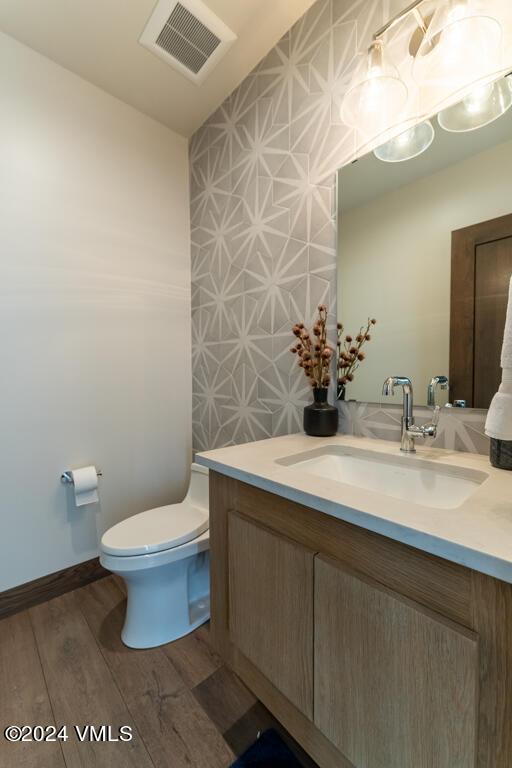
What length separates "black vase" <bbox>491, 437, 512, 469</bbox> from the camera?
79 cm

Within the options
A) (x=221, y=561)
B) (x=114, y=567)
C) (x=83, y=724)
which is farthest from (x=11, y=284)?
(x=83, y=724)

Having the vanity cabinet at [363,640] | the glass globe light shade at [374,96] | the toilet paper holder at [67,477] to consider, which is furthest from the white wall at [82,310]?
the glass globe light shade at [374,96]

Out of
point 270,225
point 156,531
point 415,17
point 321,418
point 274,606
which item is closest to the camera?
point 274,606

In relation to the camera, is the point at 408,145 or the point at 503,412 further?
the point at 408,145

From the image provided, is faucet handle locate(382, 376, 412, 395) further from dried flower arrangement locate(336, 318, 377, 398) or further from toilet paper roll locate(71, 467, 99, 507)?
toilet paper roll locate(71, 467, 99, 507)

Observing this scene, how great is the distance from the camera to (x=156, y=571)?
1.23m

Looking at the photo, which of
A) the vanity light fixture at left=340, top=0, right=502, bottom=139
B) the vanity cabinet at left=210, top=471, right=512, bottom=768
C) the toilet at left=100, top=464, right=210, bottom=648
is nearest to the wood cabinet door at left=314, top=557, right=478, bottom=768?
the vanity cabinet at left=210, top=471, right=512, bottom=768

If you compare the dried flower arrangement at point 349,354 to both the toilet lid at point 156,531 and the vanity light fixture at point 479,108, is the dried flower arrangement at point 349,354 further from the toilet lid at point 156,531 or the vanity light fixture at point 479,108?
the toilet lid at point 156,531

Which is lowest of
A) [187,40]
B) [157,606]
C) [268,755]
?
[268,755]

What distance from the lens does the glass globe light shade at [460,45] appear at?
856 millimetres

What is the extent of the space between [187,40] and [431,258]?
4.90ft

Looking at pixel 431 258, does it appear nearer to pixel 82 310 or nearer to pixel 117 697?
pixel 82 310

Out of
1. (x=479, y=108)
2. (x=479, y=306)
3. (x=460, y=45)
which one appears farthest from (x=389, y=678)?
(x=460, y=45)

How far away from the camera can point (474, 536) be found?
18.7 inches
